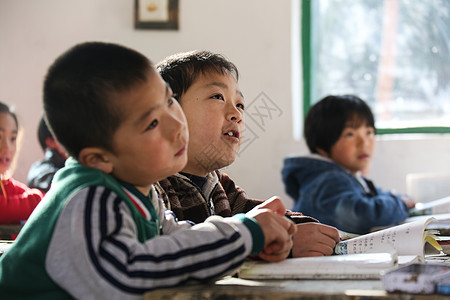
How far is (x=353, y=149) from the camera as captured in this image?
272 centimetres

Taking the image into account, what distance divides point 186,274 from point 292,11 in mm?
2554

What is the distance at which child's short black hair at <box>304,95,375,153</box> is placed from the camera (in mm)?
2723

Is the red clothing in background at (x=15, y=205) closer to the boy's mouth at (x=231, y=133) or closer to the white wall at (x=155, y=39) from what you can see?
the white wall at (x=155, y=39)

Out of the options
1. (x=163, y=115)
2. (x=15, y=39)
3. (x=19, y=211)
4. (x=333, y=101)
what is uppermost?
(x=15, y=39)

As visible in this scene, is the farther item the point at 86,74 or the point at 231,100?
the point at 231,100

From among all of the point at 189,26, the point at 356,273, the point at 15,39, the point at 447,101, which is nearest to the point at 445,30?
the point at 447,101

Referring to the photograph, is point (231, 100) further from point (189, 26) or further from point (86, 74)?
point (189, 26)

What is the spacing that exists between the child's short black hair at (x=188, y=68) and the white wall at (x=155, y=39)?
5.47ft

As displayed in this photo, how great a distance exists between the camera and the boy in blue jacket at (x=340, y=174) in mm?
2469

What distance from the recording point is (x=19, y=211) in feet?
6.79

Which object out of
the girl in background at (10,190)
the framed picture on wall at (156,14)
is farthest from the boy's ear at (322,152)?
the girl in background at (10,190)

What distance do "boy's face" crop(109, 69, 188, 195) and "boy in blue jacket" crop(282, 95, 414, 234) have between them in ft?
5.63

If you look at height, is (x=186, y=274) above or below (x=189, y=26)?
below

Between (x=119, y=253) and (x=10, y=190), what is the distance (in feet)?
5.21
